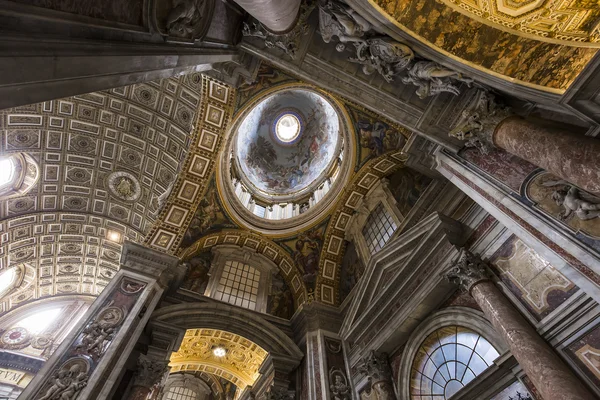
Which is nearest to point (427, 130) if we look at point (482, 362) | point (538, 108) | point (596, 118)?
point (538, 108)

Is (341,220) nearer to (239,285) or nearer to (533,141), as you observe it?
(239,285)

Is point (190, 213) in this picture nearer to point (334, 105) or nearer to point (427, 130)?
point (334, 105)

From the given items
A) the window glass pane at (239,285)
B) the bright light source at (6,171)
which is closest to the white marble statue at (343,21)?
the window glass pane at (239,285)

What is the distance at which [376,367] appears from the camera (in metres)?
7.91

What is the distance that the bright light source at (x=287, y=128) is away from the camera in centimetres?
1577

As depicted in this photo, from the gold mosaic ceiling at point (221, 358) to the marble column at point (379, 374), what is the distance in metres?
3.59

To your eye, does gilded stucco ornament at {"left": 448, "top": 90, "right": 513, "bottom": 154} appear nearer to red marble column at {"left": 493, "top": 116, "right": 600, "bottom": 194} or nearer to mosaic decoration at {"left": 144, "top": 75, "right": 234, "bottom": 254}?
red marble column at {"left": 493, "top": 116, "right": 600, "bottom": 194}

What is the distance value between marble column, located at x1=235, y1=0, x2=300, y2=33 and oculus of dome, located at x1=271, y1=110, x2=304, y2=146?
10.5m

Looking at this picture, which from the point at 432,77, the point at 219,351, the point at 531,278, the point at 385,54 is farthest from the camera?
the point at 219,351

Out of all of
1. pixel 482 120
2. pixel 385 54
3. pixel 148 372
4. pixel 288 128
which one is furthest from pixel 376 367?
pixel 288 128

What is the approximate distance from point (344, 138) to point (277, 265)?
597 cm

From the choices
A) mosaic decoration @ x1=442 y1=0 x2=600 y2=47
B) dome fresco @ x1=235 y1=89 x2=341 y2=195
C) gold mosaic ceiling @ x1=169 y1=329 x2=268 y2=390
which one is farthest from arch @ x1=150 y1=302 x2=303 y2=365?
mosaic decoration @ x1=442 y1=0 x2=600 y2=47

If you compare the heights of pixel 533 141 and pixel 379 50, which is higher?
pixel 379 50

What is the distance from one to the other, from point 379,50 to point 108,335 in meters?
8.39
